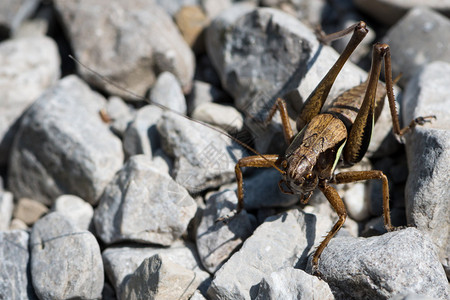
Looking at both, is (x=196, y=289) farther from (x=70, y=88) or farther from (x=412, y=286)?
(x=70, y=88)

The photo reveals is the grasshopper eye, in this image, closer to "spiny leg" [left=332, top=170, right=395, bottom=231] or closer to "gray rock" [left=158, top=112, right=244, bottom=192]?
"spiny leg" [left=332, top=170, right=395, bottom=231]

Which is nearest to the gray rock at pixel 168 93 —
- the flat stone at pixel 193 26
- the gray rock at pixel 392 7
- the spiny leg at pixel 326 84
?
the flat stone at pixel 193 26

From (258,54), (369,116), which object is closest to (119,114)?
(258,54)

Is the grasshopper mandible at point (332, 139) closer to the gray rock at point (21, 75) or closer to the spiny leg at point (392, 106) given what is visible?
the spiny leg at point (392, 106)

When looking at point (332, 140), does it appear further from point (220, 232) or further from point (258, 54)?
point (258, 54)

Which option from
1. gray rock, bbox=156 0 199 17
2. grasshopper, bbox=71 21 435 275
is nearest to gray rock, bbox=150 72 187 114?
grasshopper, bbox=71 21 435 275
